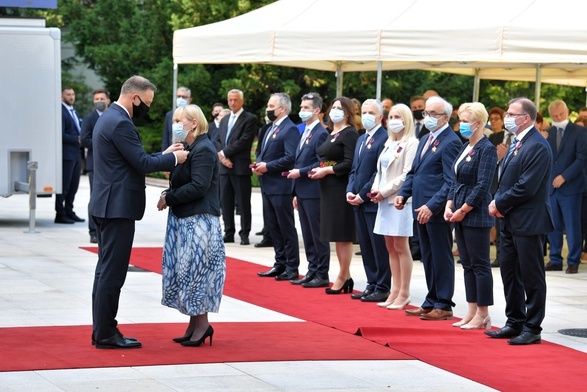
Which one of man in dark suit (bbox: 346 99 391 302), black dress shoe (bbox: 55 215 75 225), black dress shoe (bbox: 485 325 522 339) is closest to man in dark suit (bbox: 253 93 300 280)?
man in dark suit (bbox: 346 99 391 302)

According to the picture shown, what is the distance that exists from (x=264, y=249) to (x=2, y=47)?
16.7ft

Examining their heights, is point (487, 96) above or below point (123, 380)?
above

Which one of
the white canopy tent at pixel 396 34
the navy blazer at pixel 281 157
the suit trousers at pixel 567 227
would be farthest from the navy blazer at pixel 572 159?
the navy blazer at pixel 281 157

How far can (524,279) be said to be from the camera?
8.93 metres

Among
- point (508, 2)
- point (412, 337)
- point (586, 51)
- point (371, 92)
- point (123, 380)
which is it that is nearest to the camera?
point (123, 380)

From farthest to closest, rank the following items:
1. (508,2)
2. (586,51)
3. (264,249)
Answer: (264,249)
(508,2)
(586,51)

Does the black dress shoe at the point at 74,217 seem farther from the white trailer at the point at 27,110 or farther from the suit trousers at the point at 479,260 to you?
the suit trousers at the point at 479,260

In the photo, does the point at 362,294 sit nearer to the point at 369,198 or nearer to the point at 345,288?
the point at 345,288

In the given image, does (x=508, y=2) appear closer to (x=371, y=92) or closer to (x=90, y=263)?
(x=90, y=263)

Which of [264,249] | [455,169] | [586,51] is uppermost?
[586,51]

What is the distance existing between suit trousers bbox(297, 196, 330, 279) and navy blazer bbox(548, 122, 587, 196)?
3.56 meters

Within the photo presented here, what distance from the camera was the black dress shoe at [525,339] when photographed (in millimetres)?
8938

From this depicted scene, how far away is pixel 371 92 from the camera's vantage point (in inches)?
1393

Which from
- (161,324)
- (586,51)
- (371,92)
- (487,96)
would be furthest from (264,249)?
(487,96)
